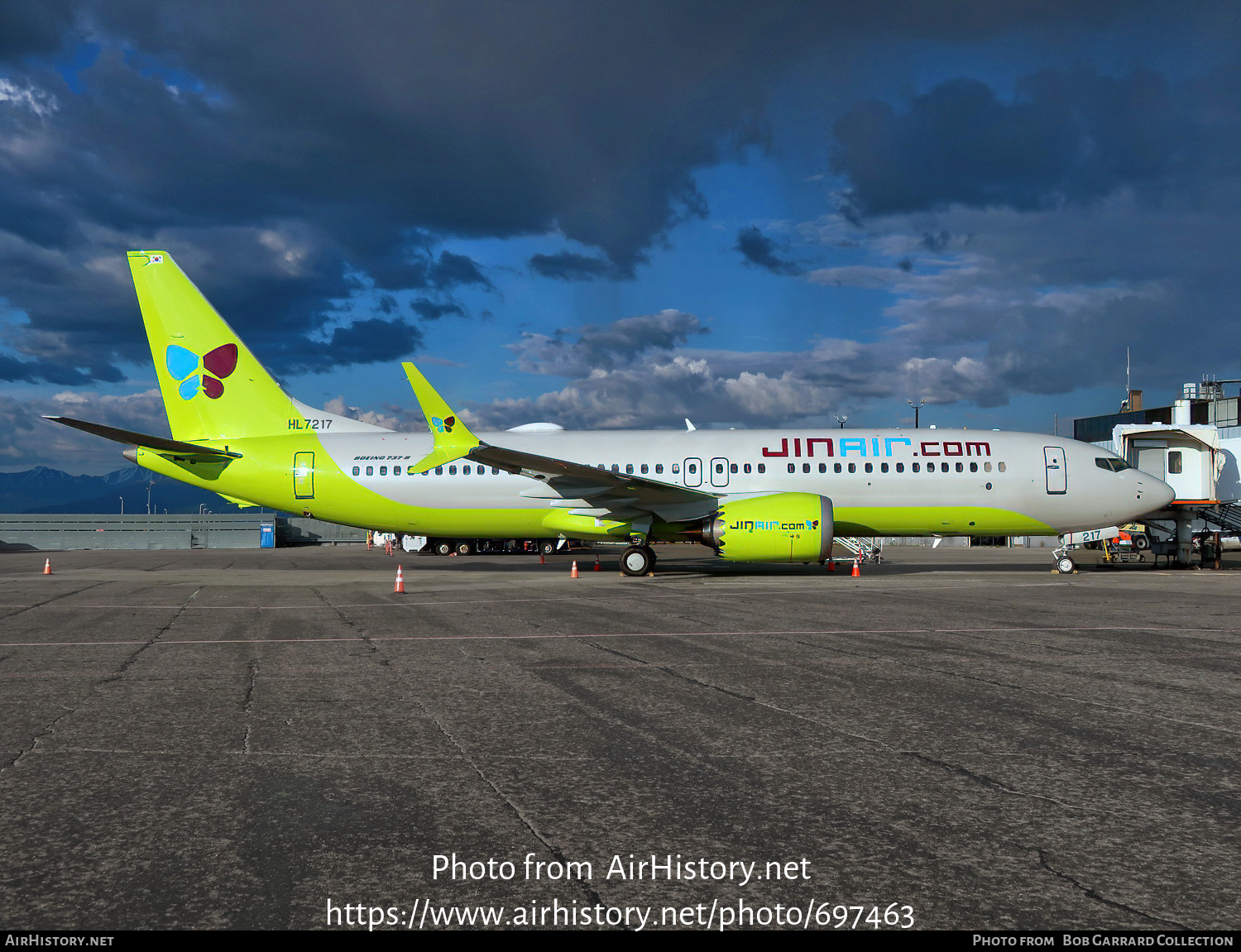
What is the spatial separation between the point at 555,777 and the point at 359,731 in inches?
77.0

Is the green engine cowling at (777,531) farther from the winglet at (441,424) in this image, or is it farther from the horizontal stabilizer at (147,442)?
the horizontal stabilizer at (147,442)

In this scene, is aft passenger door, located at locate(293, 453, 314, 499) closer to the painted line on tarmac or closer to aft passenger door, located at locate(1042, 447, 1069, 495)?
the painted line on tarmac

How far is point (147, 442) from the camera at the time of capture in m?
23.8

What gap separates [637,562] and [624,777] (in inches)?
736

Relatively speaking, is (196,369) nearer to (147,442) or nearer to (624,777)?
(147,442)

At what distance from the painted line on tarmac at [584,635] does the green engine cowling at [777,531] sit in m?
9.25

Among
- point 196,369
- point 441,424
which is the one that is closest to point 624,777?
point 441,424

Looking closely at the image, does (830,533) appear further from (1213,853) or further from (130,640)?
(1213,853)

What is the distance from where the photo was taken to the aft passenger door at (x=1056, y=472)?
24297 mm

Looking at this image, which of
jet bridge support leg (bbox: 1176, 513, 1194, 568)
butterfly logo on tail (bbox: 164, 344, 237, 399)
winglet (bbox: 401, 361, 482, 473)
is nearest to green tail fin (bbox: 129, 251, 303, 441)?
butterfly logo on tail (bbox: 164, 344, 237, 399)

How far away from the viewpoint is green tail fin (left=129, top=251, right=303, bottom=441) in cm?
2548

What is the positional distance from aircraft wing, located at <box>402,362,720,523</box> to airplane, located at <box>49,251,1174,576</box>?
7cm

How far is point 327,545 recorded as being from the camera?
58250 mm
